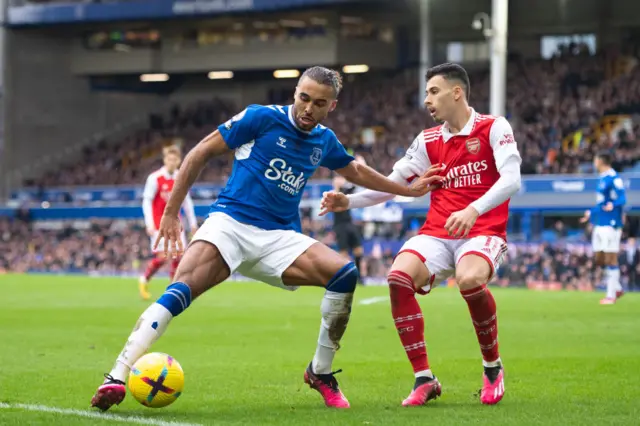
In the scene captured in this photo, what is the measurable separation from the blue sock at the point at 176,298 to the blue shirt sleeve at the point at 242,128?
3.21ft

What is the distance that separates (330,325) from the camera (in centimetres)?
744

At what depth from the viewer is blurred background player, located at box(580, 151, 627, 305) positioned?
59.5ft

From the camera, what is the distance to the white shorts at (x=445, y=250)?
24.7 feet

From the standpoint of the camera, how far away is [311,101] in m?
7.26

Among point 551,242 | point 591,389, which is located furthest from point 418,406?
point 551,242

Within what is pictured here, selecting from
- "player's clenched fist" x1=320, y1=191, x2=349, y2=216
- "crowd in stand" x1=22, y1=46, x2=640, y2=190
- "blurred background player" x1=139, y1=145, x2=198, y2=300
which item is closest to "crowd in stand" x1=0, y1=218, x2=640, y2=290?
"crowd in stand" x1=22, y1=46, x2=640, y2=190

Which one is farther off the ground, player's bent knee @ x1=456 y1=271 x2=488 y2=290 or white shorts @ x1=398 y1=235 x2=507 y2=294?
white shorts @ x1=398 y1=235 x2=507 y2=294

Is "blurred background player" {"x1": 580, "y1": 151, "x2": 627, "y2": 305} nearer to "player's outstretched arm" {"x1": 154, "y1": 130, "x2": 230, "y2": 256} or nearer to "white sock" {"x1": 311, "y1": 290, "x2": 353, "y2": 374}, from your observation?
"white sock" {"x1": 311, "y1": 290, "x2": 353, "y2": 374}

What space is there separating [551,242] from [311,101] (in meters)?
22.2

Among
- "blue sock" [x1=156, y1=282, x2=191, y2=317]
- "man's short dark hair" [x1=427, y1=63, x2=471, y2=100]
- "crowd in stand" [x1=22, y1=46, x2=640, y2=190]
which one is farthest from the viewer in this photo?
"crowd in stand" [x1=22, y1=46, x2=640, y2=190]

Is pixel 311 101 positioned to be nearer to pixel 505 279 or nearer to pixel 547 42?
pixel 505 279

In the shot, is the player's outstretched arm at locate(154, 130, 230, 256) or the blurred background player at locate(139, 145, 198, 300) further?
the blurred background player at locate(139, 145, 198, 300)

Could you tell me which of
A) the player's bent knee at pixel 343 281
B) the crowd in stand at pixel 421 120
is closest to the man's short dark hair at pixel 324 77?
the player's bent knee at pixel 343 281

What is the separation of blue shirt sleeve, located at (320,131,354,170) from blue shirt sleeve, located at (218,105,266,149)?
1.99 ft
